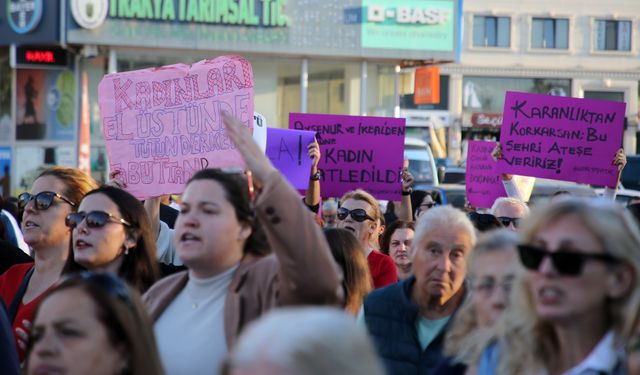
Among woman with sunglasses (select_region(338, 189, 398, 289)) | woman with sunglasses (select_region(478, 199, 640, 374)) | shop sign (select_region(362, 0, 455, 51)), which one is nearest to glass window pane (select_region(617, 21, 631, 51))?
shop sign (select_region(362, 0, 455, 51))

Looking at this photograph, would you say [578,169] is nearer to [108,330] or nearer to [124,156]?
[124,156]

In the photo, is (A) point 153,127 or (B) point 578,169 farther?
(B) point 578,169

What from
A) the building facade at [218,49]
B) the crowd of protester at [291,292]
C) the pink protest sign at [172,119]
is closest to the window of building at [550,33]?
the building facade at [218,49]

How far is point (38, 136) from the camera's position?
25.6 meters

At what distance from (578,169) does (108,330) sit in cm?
712

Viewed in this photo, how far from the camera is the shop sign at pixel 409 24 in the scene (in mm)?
26203

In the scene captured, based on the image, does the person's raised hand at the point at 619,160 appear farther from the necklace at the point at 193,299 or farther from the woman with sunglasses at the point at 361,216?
the necklace at the point at 193,299

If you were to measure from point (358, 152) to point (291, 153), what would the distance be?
128 centimetres

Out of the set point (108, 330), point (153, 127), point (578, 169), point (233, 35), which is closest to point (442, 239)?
point (108, 330)

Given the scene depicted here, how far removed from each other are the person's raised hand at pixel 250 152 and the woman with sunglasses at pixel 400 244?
13.0ft

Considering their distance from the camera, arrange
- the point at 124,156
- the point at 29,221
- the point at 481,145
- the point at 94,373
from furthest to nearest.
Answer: the point at 481,145 < the point at 124,156 < the point at 29,221 < the point at 94,373

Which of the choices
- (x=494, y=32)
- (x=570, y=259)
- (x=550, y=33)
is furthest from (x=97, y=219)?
(x=550, y=33)

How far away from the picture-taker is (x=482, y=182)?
1240 centimetres

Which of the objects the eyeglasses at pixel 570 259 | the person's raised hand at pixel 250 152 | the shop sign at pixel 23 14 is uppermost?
the shop sign at pixel 23 14
